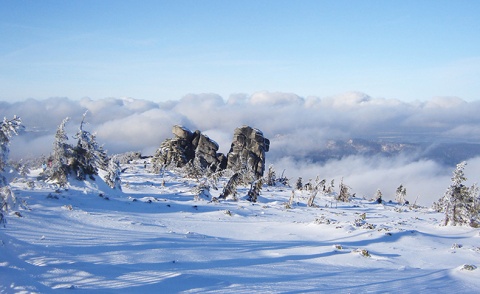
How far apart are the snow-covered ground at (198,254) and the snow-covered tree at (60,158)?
1306mm

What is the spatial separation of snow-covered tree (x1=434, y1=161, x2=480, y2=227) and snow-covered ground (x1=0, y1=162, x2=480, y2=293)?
844 cm

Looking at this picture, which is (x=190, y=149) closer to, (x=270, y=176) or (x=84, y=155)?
(x=270, y=176)

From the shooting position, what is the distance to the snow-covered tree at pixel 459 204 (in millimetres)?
27172

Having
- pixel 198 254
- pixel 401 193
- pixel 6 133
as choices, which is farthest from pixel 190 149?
pixel 6 133

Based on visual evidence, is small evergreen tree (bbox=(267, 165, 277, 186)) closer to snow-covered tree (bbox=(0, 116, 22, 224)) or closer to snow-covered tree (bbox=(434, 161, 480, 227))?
snow-covered tree (bbox=(434, 161, 480, 227))

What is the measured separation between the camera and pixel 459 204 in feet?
90.5

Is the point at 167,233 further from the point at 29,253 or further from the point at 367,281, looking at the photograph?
the point at 367,281

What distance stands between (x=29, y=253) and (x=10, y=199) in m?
1.57

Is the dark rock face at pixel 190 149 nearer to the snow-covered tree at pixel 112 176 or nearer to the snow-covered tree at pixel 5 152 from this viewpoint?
the snow-covered tree at pixel 112 176

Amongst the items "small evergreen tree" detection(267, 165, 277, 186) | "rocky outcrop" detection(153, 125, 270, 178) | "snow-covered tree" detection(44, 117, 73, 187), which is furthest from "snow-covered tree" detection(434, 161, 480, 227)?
"rocky outcrop" detection(153, 125, 270, 178)

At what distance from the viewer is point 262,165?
6619 cm

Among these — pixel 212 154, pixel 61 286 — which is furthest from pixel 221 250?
pixel 212 154

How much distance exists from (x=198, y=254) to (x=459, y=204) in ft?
78.4

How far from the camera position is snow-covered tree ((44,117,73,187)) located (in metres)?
21.7
